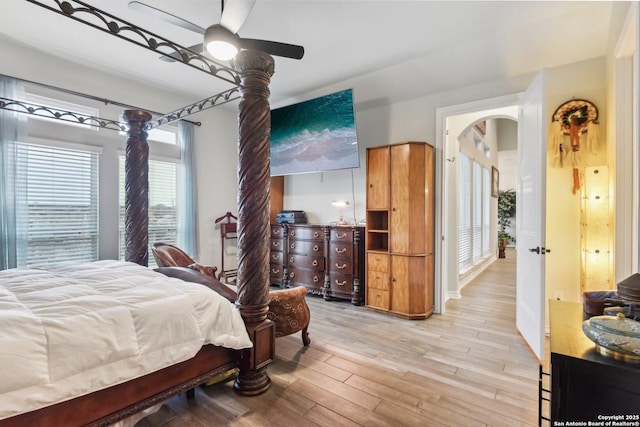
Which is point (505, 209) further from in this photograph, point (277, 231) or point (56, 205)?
point (56, 205)

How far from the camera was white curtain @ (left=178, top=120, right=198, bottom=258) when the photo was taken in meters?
4.42

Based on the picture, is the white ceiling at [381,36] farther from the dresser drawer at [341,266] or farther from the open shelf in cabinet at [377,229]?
the dresser drawer at [341,266]

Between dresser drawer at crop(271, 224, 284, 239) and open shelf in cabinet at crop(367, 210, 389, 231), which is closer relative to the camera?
open shelf in cabinet at crop(367, 210, 389, 231)

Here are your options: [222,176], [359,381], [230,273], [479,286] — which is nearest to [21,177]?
[222,176]

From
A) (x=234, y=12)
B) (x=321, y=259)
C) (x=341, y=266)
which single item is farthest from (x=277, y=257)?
(x=234, y=12)

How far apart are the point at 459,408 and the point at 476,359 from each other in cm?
79

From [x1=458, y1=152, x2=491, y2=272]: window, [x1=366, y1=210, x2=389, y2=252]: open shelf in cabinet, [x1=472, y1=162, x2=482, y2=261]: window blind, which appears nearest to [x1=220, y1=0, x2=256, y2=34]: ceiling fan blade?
[x1=366, y1=210, x2=389, y2=252]: open shelf in cabinet

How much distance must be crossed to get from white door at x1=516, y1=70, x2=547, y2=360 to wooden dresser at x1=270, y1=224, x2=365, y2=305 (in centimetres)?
182

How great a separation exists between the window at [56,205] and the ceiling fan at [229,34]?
236cm

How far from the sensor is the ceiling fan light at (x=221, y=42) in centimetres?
188

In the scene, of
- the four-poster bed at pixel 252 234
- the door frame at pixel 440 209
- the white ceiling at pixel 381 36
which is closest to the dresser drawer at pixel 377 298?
the door frame at pixel 440 209

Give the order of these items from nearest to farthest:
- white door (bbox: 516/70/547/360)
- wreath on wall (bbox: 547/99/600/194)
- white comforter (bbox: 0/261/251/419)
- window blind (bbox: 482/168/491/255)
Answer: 1. white comforter (bbox: 0/261/251/419)
2. white door (bbox: 516/70/547/360)
3. wreath on wall (bbox: 547/99/600/194)
4. window blind (bbox: 482/168/491/255)

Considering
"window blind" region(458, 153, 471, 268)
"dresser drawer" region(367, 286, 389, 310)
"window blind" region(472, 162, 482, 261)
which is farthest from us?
"window blind" region(472, 162, 482, 261)

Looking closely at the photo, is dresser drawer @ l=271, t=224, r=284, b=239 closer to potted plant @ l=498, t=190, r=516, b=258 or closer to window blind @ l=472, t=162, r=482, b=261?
window blind @ l=472, t=162, r=482, b=261
